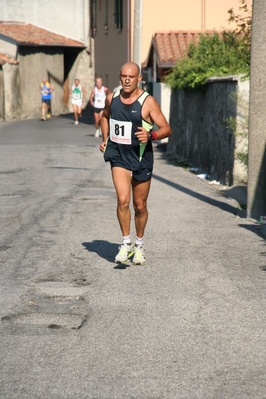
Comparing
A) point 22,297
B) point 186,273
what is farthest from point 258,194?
point 22,297

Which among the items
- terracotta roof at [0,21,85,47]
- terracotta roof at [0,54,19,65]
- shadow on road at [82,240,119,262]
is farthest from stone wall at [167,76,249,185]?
terracotta roof at [0,21,85,47]

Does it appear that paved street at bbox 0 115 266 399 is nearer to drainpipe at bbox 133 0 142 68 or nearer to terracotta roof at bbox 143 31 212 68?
drainpipe at bbox 133 0 142 68

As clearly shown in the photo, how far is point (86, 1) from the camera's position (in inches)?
2079

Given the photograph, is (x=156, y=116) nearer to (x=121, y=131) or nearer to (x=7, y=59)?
(x=121, y=131)

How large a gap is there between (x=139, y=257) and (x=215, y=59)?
37.0 feet

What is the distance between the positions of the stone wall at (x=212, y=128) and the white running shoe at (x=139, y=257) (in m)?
6.56

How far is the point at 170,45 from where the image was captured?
32125 mm

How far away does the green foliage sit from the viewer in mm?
17844

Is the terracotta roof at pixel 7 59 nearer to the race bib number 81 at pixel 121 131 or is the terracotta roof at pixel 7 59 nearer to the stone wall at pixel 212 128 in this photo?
the stone wall at pixel 212 128

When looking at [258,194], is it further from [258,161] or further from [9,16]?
[9,16]

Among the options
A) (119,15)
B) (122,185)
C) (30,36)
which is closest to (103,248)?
(122,185)

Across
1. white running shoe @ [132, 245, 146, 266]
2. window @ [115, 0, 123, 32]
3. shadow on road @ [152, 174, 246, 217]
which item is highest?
window @ [115, 0, 123, 32]

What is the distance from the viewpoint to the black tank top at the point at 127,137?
314 inches

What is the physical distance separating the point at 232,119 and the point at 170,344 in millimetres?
9252
